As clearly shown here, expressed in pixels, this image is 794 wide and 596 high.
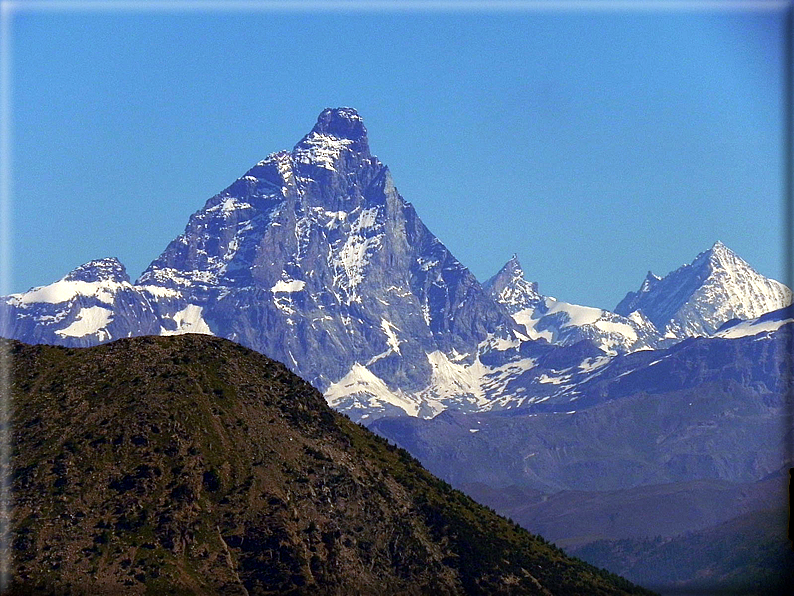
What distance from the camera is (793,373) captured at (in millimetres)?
109188

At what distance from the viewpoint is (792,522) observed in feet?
266

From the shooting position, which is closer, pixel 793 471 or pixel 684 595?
pixel 793 471

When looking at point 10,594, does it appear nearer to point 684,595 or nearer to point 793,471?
point 684,595

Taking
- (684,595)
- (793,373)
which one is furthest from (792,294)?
(684,595)

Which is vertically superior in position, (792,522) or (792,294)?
(792,294)

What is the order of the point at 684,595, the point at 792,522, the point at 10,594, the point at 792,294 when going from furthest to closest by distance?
the point at 10,594, the point at 684,595, the point at 792,294, the point at 792,522

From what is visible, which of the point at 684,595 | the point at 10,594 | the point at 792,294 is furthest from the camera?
the point at 10,594

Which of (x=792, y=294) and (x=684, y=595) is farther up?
(x=792, y=294)

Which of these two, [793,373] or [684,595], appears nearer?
[793,373]

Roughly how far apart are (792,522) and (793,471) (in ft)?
10.7

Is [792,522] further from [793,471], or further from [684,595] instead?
[684,595]

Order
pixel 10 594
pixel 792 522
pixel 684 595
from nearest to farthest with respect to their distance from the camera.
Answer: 1. pixel 792 522
2. pixel 684 595
3. pixel 10 594

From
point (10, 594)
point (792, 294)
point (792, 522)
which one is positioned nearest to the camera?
point (792, 522)

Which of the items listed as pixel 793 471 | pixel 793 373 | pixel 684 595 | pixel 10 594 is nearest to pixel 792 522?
pixel 793 471
